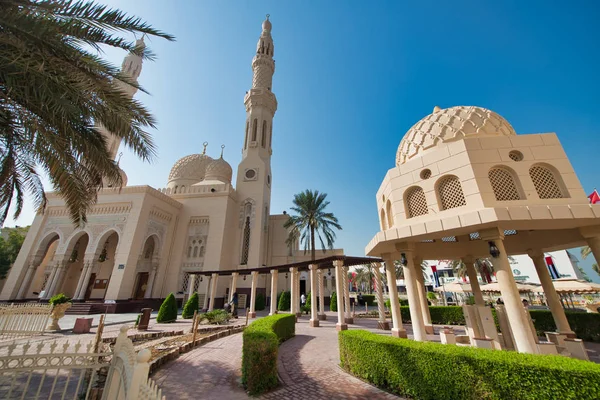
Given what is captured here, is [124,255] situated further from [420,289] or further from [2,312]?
[420,289]

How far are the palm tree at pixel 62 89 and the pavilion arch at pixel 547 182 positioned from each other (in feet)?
28.3

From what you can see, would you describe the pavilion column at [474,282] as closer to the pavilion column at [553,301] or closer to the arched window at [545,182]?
the pavilion column at [553,301]

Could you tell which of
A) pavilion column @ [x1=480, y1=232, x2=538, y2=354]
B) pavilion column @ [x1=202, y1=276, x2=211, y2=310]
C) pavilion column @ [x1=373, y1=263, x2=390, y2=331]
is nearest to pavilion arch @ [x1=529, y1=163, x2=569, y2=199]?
pavilion column @ [x1=480, y1=232, x2=538, y2=354]

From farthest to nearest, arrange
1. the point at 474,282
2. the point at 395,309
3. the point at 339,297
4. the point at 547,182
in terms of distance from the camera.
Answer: the point at 339,297 → the point at 474,282 → the point at 395,309 → the point at 547,182

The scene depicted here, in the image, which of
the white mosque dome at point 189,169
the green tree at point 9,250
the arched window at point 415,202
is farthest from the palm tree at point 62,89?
the green tree at point 9,250


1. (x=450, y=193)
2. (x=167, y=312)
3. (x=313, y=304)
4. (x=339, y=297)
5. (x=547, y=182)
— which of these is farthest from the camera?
(x=167, y=312)

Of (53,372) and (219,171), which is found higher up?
(219,171)

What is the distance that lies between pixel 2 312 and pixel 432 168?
1490cm

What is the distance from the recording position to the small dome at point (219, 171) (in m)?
29.3

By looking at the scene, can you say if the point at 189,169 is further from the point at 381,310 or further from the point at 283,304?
the point at 381,310

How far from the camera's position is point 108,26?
4734 millimetres

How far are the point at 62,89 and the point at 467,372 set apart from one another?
831 cm

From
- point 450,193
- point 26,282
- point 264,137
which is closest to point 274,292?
point 450,193

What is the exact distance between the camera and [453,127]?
7.51 metres
